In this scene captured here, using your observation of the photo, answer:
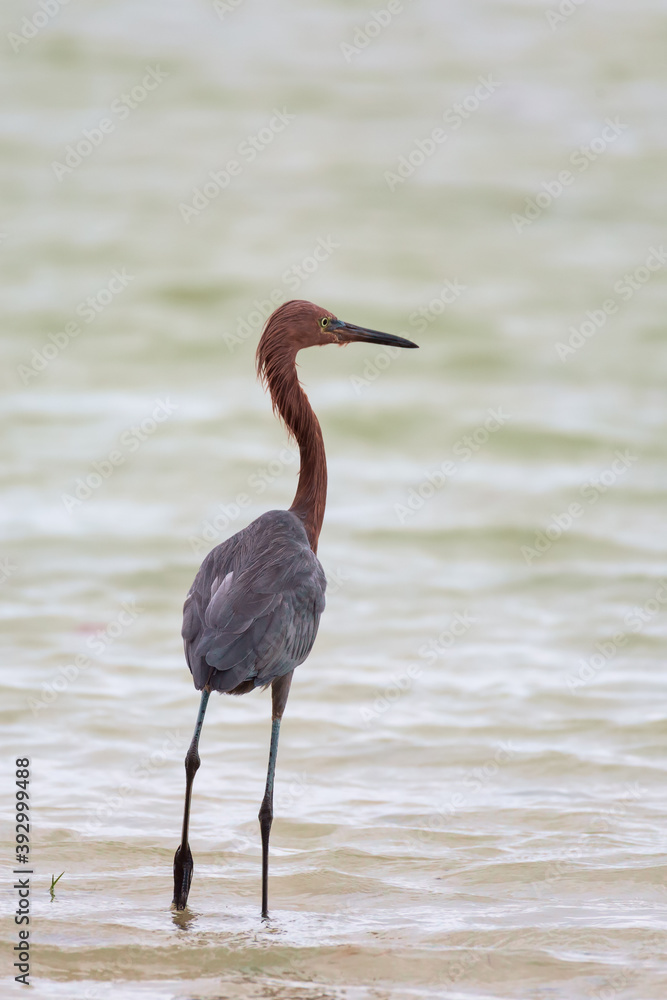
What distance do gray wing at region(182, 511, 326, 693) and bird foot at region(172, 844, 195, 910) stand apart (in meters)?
0.81

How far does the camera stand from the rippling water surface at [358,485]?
617cm

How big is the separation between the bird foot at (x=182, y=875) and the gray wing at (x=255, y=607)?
81 cm

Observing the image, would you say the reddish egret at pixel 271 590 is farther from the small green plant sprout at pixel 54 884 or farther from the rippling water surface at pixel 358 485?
the rippling water surface at pixel 358 485

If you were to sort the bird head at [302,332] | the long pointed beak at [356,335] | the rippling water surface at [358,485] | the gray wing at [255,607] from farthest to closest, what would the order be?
the long pointed beak at [356,335] → the bird head at [302,332] → the rippling water surface at [358,485] → the gray wing at [255,607]

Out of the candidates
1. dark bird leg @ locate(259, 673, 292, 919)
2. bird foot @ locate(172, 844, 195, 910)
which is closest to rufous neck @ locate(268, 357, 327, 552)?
dark bird leg @ locate(259, 673, 292, 919)

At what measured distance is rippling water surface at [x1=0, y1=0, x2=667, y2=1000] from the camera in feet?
20.2

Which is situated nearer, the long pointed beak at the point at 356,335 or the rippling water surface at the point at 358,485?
the rippling water surface at the point at 358,485

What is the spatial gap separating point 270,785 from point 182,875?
1.89ft

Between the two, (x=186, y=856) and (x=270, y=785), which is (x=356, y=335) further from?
(x=186, y=856)

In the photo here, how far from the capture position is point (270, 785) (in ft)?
19.8

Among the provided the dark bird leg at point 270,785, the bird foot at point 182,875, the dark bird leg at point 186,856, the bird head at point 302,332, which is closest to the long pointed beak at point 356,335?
the bird head at point 302,332

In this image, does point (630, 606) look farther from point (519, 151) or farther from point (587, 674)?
point (519, 151)

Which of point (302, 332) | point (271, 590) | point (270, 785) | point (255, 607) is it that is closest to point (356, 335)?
point (302, 332)

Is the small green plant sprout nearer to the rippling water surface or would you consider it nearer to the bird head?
the rippling water surface
